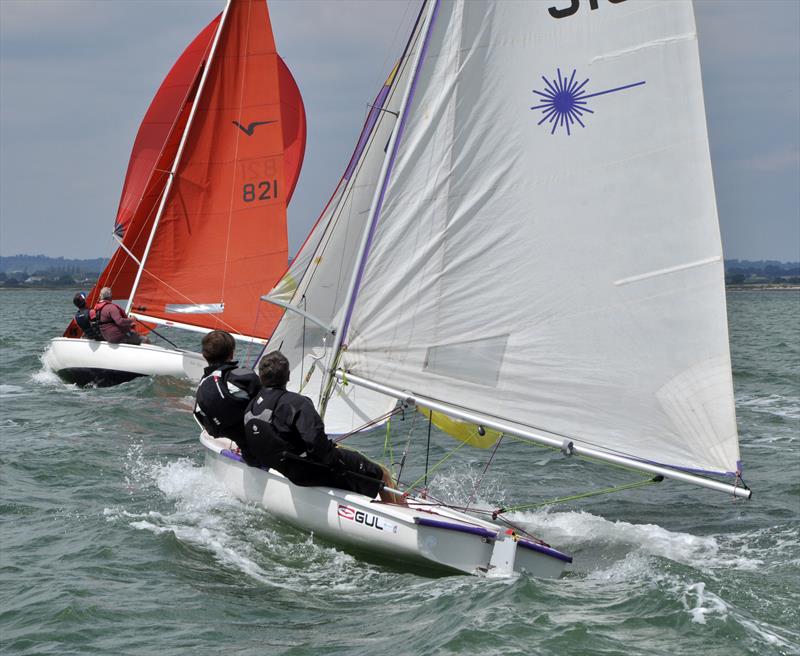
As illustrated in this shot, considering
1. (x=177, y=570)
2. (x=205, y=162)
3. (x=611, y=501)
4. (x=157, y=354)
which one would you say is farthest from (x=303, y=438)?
(x=205, y=162)

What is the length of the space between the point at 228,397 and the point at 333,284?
5.09 feet

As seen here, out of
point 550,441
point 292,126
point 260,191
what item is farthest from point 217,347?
point 292,126

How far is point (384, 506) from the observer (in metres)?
7.49

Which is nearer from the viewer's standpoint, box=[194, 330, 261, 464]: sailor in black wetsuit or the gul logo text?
the gul logo text

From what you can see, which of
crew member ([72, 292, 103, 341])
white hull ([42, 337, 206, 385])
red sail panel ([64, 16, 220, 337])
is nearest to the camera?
white hull ([42, 337, 206, 385])

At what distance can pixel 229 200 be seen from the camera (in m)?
18.1

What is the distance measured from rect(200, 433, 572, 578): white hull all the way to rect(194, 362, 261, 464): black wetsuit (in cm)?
41

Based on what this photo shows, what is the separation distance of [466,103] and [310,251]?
7.47 ft

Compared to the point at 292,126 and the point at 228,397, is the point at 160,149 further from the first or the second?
the point at 228,397

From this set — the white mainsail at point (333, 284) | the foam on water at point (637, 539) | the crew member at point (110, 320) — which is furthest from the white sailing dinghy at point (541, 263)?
the crew member at point (110, 320)

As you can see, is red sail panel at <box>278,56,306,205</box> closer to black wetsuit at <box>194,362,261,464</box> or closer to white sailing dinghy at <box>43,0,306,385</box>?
white sailing dinghy at <box>43,0,306,385</box>

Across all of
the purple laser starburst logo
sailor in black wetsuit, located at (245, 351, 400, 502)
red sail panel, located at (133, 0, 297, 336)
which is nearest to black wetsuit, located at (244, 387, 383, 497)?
sailor in black wetsuit, located at (245, 351, 400, 502)

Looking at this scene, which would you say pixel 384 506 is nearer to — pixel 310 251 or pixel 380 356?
pixel 380 356

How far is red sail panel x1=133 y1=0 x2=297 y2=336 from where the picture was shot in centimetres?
1797
